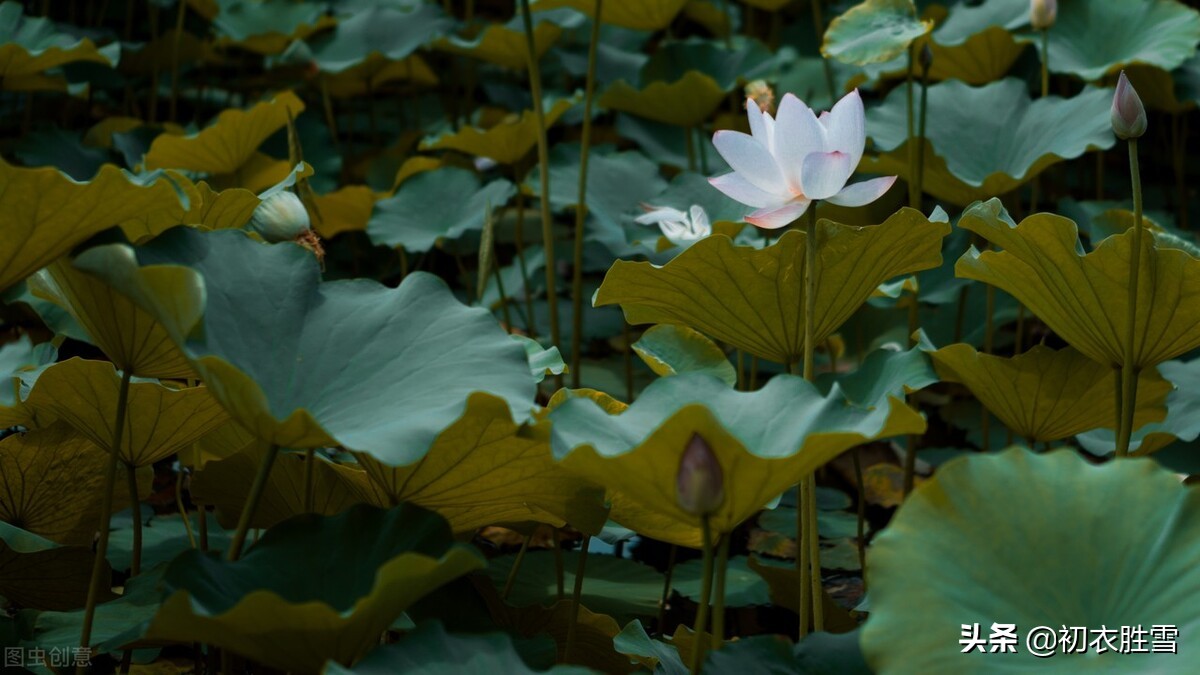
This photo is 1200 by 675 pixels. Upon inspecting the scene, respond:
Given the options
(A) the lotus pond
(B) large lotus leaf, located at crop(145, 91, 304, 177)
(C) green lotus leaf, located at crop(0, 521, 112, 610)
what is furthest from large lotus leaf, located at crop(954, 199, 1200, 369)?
(B) large lotus leaf, located at crop(145, 91, 304, 177)

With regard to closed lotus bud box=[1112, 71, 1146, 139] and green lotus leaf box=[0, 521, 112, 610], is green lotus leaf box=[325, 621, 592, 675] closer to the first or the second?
green lotus leaf box=[0, 521, 112, 610]

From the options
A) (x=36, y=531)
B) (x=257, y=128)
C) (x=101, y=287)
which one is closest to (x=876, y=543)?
(x=101, y=287)

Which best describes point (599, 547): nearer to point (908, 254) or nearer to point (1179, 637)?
point (908, 254)

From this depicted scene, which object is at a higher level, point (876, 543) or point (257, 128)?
point (257, 128)

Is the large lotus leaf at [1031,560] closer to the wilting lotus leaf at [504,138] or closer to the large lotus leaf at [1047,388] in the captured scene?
the large lotus leaf at [1047,388]

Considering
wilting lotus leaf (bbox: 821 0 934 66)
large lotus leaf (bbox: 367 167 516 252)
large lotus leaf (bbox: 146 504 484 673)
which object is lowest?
large lotus leaf (bbox: 146 504 484 673)

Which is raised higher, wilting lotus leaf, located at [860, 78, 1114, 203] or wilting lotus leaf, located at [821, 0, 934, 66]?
wilting lotus leaf, located at [821, 0, 934, 66]
